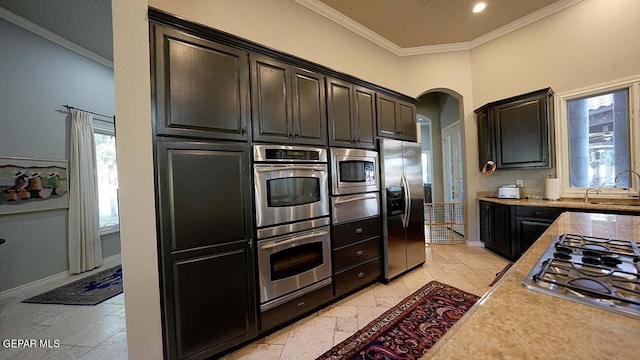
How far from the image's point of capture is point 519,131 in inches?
136

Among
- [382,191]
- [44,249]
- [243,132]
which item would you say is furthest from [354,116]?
[44,249]

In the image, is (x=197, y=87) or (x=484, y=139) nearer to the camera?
(x=197, y=87)

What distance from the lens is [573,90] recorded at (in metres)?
3.13

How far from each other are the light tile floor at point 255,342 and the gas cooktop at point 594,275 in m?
1.56

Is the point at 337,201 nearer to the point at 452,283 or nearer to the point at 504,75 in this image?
the point at 452,283

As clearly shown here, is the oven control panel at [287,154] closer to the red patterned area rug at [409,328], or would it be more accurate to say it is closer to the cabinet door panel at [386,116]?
the cabinet door panel at [386,116]

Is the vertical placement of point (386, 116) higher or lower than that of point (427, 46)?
lower

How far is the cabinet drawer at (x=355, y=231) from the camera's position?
2.40 m

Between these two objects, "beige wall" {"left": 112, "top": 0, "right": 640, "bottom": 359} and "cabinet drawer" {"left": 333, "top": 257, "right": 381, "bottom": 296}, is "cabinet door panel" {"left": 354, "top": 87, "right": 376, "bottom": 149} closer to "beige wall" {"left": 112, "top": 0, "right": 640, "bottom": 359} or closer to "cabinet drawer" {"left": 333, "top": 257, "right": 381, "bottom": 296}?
"beige wall" {"left": 112, "top": 0, "right": 640, "bottom": 359}

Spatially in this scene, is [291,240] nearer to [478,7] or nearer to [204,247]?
Answer: [204,247]

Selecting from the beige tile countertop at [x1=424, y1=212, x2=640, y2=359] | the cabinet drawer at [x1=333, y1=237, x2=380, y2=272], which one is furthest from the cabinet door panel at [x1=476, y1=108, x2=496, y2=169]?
the beige tile countertop at [x1=424, y1=212, x2=640, y2=359]

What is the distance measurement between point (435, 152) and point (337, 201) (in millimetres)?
4766

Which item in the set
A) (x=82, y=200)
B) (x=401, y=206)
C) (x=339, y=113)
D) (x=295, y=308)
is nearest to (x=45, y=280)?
(x=82, y=200)

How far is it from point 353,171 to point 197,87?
1649 mm
